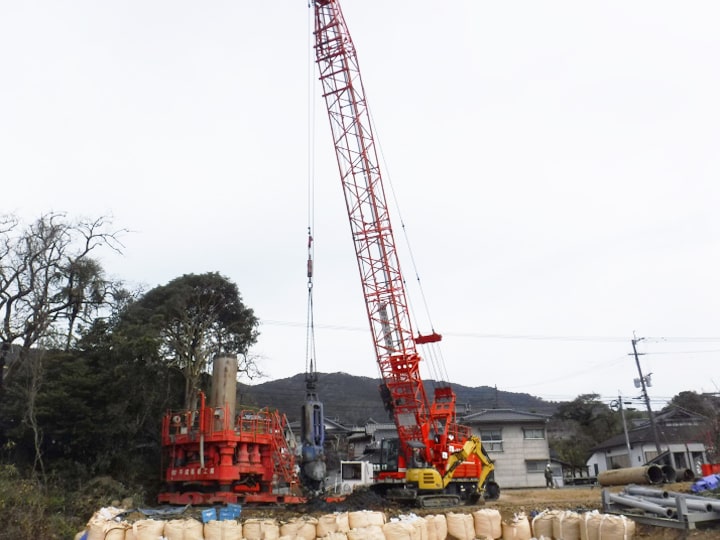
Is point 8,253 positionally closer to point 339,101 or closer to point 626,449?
point 339,101

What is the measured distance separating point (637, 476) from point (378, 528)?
13.1 meters

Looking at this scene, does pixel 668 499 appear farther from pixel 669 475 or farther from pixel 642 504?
pixel 669 475

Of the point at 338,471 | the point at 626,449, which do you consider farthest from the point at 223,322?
the point at 626,449

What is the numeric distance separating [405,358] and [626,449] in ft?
78.2

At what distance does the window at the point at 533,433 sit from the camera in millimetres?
36688

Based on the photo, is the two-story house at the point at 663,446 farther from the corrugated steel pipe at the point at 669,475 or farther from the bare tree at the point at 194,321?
the bare tree at the point at 194,321

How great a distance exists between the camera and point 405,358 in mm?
25297

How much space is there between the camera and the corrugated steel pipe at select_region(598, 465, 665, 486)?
20.5 meters

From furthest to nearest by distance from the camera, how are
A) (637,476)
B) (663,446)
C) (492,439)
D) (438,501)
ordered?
1. (663,446)
2. (492,439)
3. (637,476)
4. (438,501)

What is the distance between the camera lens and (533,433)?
3684cm

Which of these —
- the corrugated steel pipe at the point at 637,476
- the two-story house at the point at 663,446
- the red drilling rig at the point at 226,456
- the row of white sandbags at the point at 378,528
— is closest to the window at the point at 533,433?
the two-story house at the point at 663,446

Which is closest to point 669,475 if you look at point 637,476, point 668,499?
Result: point 637,476

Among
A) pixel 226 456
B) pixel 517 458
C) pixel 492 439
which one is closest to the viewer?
pixel 226 456

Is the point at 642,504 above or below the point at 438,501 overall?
above
